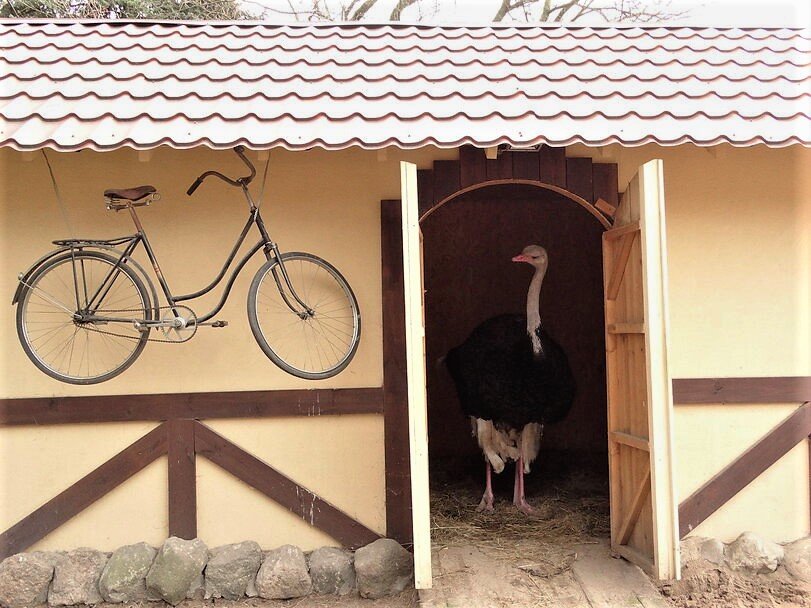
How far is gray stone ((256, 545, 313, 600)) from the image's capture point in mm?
4828

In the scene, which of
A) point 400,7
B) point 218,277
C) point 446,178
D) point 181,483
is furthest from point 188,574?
point 400,7

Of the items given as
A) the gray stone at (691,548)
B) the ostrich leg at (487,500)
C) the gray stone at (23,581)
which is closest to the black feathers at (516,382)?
the ostrich leg at (487,500)

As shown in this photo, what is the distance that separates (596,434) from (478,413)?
87.7 inches

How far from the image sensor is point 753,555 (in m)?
4.91

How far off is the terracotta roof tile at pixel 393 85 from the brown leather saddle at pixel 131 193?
320mm

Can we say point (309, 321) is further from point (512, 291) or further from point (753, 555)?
point (512, 291)

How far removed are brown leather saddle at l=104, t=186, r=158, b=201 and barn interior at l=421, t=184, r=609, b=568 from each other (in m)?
3.62

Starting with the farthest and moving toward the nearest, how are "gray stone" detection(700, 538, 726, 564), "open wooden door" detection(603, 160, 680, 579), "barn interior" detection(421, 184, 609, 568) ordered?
"barn interior" detection(421, 184, 609, 568) < "gray stone" detection(700, 538, 726, 564) < "open wooden door" detection(603, 160, 680, 579)

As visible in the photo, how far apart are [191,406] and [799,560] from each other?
3.90m

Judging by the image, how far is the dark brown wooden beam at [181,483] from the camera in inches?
197

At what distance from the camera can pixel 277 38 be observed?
5547mm

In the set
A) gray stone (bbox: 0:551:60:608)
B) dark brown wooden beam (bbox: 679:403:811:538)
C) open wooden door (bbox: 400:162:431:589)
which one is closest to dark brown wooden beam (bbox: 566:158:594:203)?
open wooden door (bbox: 400:162:431:589)

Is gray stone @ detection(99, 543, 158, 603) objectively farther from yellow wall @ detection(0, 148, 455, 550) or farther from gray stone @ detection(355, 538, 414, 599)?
gray stone @ detection(355, 538, 414, 599)

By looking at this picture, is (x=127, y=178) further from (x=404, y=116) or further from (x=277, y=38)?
(x=404, y=116)
